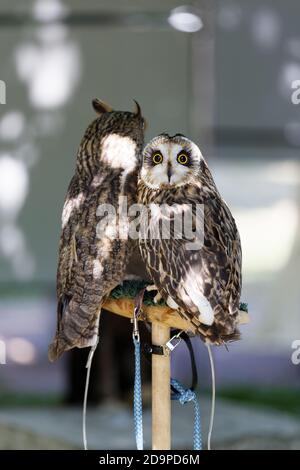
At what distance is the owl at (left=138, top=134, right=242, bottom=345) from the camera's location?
5.95ft

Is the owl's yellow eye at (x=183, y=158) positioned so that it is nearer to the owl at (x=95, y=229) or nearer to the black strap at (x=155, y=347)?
the owl at (x=95, y=229)

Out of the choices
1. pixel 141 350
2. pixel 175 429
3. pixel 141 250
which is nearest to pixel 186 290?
pixel 141 250

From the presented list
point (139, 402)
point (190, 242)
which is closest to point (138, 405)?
point (139, 402)

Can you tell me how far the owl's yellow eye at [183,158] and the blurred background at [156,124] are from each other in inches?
96.7

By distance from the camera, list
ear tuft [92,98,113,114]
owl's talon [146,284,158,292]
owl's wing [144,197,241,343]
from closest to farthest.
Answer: owl's wing [144,197,241,343], owl's talon [146,284,158,292], ear tuft [92,98,113,114]

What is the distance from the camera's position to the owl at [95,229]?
1.95 metres

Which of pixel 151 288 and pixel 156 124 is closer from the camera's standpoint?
pixel 151 288

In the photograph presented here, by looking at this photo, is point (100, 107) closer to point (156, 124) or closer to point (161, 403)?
point (161, 403)

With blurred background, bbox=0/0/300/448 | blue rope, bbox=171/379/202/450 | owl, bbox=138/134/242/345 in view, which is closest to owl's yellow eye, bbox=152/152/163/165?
owl, bbox=138/134/242/345

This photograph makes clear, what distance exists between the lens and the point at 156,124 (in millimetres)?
4441

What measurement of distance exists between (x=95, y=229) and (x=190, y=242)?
260mm

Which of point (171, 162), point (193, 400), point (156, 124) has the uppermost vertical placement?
point (156, 124)

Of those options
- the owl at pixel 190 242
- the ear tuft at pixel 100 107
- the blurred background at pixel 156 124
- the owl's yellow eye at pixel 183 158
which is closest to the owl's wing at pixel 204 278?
the owl at pixel 190 242

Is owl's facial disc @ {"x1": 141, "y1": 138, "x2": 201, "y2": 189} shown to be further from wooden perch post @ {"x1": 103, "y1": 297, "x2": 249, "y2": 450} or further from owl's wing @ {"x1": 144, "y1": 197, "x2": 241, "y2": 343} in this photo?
wooden perch post @ {"x1": 103, "y1": 297, "x2": 249, "y2": 450}
